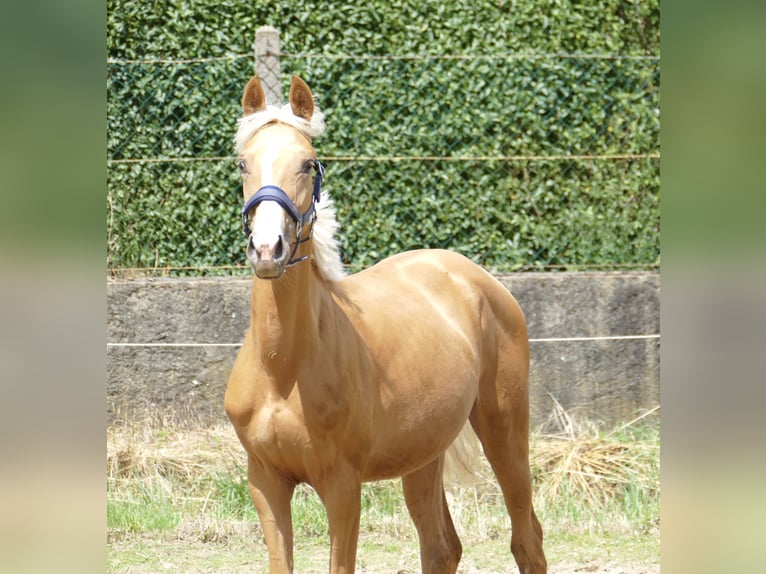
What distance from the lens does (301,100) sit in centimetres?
338

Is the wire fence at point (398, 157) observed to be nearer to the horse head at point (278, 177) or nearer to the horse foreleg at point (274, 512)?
the horse head at point (278, 177)

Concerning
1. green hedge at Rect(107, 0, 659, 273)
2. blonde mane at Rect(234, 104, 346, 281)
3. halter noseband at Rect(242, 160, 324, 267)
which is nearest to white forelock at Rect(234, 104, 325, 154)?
blonde mane at Rect(234, 104, 346, 281)

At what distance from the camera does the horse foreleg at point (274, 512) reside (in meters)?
3.31

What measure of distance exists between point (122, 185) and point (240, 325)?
54.5 inches

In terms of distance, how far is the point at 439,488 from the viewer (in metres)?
4.34

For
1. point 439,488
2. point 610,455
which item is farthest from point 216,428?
point 610,455

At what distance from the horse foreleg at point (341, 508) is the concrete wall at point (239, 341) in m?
2.65

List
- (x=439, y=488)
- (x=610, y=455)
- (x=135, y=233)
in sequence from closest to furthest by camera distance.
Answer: (x=439, y=488) < (x=610, y=455) < (x=135, y=233)

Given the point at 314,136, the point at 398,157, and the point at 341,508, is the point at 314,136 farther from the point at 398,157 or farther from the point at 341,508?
the point at 398,157

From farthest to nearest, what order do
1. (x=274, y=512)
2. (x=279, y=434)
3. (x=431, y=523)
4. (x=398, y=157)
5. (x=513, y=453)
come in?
(x=398, y=157)
(x=513, y=453)
(x=431, y=523)
(x=274, y=512)
(x=279, y=434)

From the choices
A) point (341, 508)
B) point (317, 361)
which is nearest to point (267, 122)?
point (317, 361)

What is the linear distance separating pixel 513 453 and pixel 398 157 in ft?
8.77
